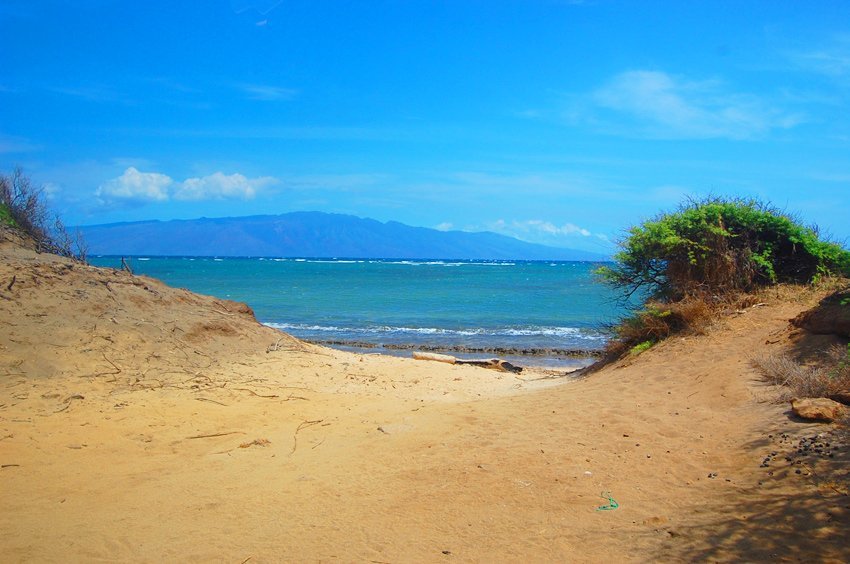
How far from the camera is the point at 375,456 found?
21.5 ft

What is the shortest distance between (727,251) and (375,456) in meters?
7.66

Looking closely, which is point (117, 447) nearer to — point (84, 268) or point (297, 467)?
point (297, 467)

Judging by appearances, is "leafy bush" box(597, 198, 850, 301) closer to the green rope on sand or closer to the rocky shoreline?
the green rope on sand

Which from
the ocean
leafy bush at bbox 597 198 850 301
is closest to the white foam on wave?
the ocean

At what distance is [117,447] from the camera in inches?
278

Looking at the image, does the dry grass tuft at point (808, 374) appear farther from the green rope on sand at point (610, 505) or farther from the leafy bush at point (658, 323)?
the green rope on sand at point (610, 505)

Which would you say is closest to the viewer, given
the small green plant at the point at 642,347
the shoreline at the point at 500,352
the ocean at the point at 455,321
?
the small green plant at the point at 642,347

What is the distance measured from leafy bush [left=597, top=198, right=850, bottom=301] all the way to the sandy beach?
88cm

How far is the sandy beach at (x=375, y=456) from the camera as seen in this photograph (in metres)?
4.60

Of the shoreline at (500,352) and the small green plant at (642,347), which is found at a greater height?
the small green plant at (642,347)

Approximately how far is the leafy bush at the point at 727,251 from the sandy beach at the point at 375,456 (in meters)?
0.88

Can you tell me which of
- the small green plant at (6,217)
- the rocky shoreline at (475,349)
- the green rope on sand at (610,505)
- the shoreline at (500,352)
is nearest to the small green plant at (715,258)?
the green rope on sand at (610,505)

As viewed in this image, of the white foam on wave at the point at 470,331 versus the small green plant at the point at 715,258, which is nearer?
the small green plant at the point at 715,258

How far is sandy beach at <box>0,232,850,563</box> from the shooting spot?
4.60 m
